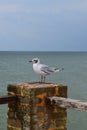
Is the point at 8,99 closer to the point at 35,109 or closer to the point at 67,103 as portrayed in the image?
the point at 35,109

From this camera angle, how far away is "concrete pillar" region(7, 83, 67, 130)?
5.35 m

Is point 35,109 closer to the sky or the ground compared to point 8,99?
closer to the ground

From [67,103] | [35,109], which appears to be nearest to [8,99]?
[35,109]

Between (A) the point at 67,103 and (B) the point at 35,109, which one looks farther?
(B) the point at 35,109

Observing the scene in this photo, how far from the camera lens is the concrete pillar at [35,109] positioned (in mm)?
5352

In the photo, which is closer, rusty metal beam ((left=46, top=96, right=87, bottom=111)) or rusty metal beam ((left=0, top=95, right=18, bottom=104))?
rusty metal beam ((left=46, top=96, right=87, bottom=111))

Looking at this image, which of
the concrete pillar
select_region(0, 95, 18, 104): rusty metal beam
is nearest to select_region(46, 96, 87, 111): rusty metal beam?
the concrete pillar

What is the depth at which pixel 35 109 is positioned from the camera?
5359 millimetres

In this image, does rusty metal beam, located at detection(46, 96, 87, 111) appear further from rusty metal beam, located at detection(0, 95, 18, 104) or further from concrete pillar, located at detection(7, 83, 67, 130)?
rusty metal beam, located at detection(0, 95, 18, 104)

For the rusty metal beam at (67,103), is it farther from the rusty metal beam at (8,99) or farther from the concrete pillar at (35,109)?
the rusty metal beam at (8,99)

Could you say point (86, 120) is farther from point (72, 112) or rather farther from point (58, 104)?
point (58, 104)

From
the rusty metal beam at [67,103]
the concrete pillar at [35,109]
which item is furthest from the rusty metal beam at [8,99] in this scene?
the rusty metal beam at [67,103]

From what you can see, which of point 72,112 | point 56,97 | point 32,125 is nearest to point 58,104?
point 56,97

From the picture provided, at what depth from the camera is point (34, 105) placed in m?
5.35
